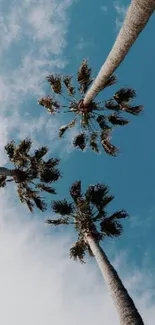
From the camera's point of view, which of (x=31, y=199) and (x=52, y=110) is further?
(x=31, y=199)

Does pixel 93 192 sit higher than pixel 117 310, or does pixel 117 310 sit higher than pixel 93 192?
pixel 93 192

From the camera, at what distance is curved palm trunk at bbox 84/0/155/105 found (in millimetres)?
6028

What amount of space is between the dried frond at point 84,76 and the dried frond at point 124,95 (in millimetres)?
1400

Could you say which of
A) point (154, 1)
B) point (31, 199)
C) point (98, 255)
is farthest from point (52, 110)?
point (154, 1)

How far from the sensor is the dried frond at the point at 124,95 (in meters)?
18.1

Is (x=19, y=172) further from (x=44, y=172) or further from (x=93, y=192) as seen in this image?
(x=93, y=192)

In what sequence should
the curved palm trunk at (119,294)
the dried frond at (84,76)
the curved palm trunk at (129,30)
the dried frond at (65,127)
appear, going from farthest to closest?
1. the dried frond at (65,127)
2. the dried frond at (84,76)
3. the curved palm trunk at (119,294)
4. the curved palm trunk at (129,30)

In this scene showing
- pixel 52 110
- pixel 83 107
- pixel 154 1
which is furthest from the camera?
pixel 52 110

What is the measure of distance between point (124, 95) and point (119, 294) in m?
9.30

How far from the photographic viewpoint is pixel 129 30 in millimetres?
7070

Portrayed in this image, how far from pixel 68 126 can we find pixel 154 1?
1428cm

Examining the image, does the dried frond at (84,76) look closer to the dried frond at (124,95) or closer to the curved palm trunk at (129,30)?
the dried frond at (124,95)

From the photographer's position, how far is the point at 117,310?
36.7ft

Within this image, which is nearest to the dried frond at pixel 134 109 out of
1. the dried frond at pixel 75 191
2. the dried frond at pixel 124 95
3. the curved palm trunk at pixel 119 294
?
the dried frond at pixel 124 95
